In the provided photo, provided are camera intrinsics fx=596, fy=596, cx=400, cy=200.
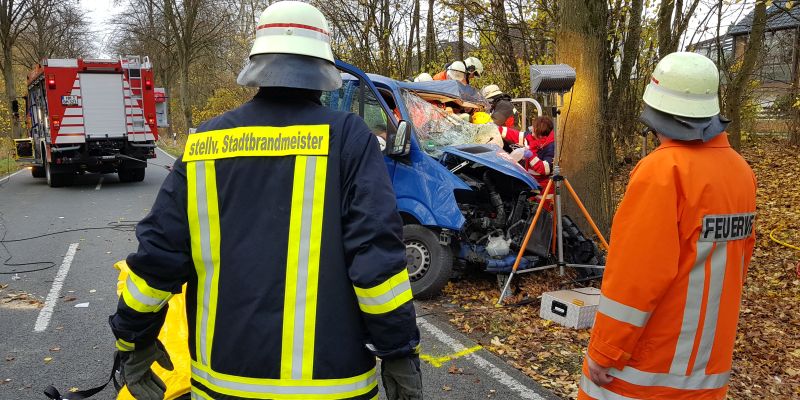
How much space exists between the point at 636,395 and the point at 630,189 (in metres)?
0.73

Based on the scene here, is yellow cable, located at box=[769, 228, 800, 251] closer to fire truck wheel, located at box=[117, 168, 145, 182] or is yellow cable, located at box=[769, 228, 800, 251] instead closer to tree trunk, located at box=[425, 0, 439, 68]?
tree trunk, located at box=[425, 0, 439, 68]

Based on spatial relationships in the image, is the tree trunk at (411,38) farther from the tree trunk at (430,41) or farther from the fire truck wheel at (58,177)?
the fire truck wheel at (58,177)

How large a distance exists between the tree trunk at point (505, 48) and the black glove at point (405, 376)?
31.5 feet

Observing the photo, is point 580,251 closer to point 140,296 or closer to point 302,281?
point 302,281

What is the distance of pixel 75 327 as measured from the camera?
5.12m

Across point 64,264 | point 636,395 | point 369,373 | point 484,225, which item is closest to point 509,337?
point 484,225

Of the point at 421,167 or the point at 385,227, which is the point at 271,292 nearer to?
the point at 385,227

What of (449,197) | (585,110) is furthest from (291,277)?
(585,110)

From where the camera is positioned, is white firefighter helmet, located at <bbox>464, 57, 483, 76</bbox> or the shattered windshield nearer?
the shattered windshield

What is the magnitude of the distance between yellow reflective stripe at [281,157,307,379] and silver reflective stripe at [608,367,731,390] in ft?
3.84

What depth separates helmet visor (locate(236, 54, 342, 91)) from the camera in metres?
1.83

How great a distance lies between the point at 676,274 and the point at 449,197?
3.68 meters

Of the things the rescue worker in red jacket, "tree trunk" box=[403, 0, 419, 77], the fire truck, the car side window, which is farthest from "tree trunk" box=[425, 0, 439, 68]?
the car side window

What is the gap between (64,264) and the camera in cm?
724
